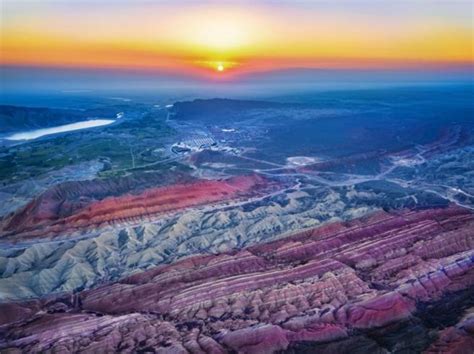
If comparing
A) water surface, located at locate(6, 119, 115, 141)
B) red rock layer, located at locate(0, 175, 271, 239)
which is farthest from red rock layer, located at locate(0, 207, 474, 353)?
water surface, located at locate(6, 119, 115, 141)

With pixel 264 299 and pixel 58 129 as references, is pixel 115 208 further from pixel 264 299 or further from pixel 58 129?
pixel 58 129

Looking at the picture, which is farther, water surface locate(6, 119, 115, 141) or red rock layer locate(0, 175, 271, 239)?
water surface locate(6, 119, 115, 141)

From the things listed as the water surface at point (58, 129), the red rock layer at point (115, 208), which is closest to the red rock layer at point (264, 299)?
the red rock layer at point (115, 208)

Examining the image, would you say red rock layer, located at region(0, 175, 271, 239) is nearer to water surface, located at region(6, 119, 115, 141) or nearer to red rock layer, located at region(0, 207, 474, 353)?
red rock layer, located at region(0, 207, 474, 353)

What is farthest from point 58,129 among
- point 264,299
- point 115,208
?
point 264,299

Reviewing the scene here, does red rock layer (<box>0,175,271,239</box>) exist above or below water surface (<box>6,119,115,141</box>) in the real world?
above

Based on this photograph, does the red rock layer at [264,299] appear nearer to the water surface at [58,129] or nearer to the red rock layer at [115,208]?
the red rock layer at [115,208]

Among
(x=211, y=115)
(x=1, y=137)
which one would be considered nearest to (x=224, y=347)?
(x=1, y=137)
